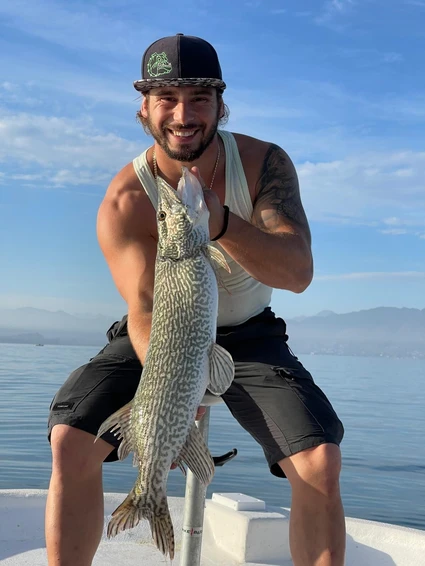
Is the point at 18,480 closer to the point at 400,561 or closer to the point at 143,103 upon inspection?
the point at 400,561

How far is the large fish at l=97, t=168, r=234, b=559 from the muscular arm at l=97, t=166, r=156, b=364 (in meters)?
0.78

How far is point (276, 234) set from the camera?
4188 mm

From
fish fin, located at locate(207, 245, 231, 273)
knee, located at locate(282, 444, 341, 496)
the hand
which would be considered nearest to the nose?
the hand

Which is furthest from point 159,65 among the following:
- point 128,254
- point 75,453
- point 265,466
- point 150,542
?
point 265,466

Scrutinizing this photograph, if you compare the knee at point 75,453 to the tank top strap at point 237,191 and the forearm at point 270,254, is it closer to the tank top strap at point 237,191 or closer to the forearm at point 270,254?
the forearm at point 270,254

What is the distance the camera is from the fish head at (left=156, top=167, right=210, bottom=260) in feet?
11.6

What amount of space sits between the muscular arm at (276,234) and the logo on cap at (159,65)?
2.86 feet

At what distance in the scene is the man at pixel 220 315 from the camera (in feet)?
12.6

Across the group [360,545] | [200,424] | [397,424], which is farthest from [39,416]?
[200,424]

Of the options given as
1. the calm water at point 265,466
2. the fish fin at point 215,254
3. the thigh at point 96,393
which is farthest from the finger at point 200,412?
the calm water at point 265,466

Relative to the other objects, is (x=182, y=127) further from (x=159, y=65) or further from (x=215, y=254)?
(x=215, y=254)

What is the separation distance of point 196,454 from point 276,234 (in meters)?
1.29

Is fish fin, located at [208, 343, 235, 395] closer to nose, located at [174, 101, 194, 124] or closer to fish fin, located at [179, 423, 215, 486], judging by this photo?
fish fin, located at [179, 423, 215, 486]

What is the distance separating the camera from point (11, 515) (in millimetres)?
6398
